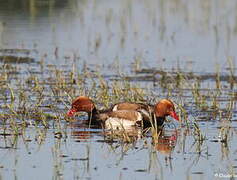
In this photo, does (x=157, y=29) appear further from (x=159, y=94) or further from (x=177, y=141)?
(x=177, y=141)

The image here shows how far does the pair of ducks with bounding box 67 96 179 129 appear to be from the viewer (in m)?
11.4

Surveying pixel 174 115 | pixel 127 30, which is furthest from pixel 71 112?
pixel 127 30

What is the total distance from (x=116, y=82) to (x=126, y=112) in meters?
1.73

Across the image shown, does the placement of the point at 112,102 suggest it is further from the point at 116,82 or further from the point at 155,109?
the point at 155,109

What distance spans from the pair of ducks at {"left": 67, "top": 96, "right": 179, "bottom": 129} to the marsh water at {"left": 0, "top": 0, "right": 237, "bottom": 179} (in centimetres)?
19

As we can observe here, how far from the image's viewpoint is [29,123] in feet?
36.2

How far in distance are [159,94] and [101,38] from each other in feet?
21.0

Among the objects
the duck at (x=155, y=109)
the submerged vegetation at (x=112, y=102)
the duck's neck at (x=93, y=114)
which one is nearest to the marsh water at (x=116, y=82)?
the submerged vegetation at (x=112, y=102)

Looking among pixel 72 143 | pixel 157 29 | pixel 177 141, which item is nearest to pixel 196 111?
pixel 177 141

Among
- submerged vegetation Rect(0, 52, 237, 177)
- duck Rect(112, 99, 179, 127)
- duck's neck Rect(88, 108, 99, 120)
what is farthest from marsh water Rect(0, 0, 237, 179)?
duck's neck Rect(88, 108, 99, 120)

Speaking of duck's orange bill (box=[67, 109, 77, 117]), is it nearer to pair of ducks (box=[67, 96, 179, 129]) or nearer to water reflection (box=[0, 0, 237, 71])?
pair of ducks (box=[67, 96, 179, 129])

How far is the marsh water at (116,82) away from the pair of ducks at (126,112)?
0.62 ft

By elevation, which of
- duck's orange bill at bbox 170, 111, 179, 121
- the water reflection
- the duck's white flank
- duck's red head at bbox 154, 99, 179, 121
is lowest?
the duck's white flank

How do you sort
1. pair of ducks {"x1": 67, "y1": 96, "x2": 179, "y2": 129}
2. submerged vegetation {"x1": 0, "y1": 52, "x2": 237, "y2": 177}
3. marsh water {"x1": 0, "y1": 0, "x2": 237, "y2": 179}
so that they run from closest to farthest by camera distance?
1. marsh water {"x1": 0, "y1": 0, "x2": 237, "y2": 179}
2. submerged vegetation {"x1": 0, "y1": 52, "x2": 237, "y2": 177}
3. pair of ducks {"x1": 67, "y1": 96, "x2": 179, "y2": 129}
